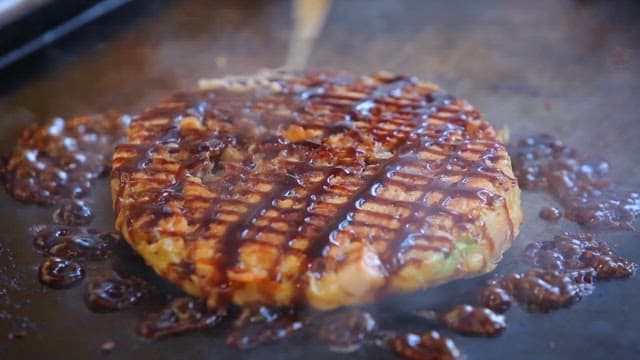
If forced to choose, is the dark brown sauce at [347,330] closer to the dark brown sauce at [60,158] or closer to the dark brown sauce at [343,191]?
the dark brown sauce at [343,191]

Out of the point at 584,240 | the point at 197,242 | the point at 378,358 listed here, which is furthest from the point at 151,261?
the point at 584,240

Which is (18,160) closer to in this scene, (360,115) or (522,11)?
(360,115)

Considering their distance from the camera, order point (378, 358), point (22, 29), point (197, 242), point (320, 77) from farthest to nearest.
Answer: point (22, 29) < point (320, 77) < point (197, 242) < point (378, 358)

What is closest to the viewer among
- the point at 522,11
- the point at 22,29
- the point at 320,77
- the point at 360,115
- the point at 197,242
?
the point at 197,242

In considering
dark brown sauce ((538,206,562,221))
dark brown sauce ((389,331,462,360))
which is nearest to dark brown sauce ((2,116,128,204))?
dark brown sauce ((389,331,462,360))

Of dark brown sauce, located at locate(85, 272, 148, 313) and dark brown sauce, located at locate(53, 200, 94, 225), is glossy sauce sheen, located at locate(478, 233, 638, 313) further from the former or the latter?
dark brown sauce, located at locate(53, 200, 94, 225)

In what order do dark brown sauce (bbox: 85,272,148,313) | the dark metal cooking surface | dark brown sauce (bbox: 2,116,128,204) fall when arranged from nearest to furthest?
the dark metal cooking surface
dark brown sauce (bbox: 85,272,148,313)
dark brown sauce (bbox: 2,116,128,204)

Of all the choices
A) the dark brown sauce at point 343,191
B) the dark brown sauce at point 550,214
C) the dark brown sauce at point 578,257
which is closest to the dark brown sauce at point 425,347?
the dark brown sauce at point 343,191
